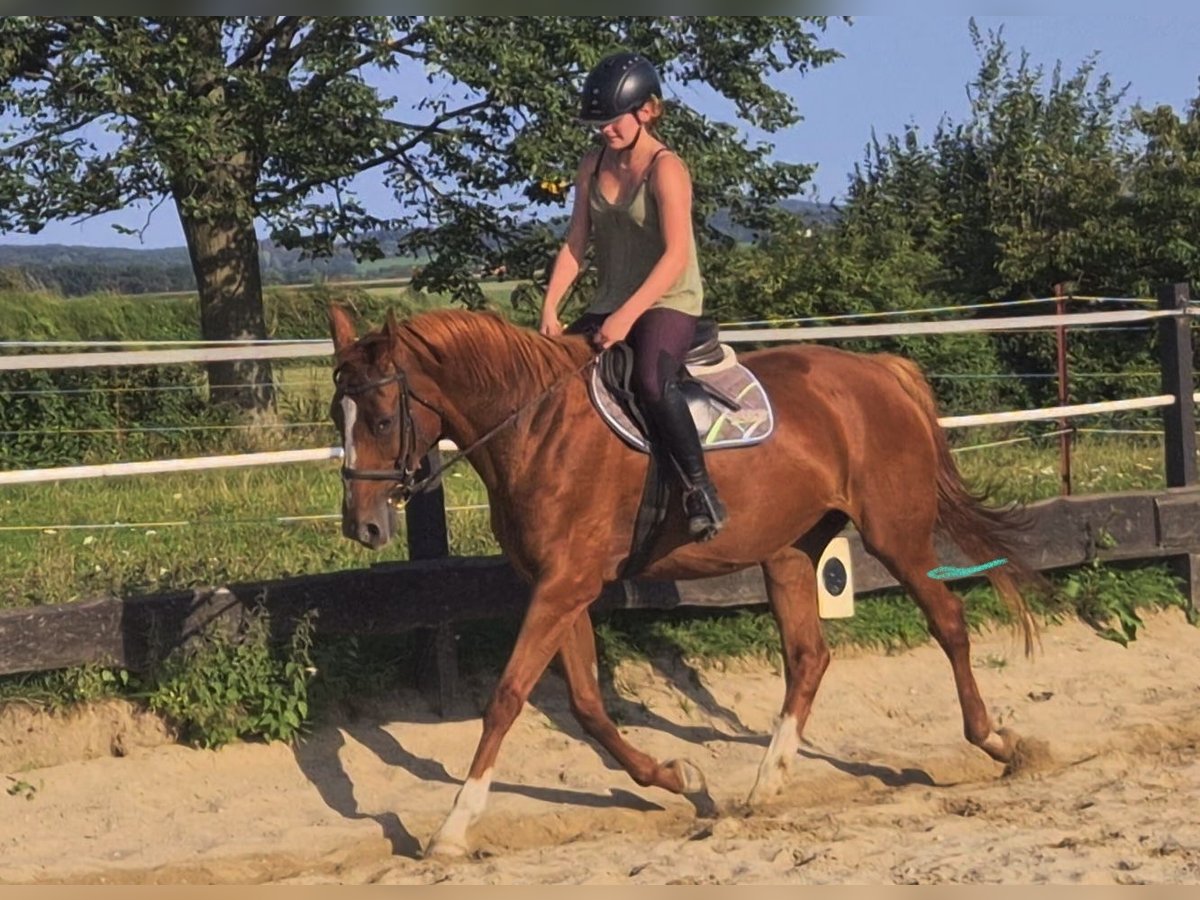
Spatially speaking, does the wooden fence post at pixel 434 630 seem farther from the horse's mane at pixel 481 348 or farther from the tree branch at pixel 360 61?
the tree branch at pixel 360 61

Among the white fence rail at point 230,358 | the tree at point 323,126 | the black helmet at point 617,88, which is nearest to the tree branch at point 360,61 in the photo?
the tree at point 323,126

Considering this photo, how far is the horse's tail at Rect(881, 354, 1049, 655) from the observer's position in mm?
6824

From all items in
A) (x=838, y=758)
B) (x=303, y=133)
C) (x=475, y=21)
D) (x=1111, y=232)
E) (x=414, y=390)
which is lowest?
(x=838, y=758)

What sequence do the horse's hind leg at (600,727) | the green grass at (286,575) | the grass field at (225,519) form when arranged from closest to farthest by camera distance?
the horse's hind leg at (600,727) < the green grass at (286,575) < the grass field at (225,519)

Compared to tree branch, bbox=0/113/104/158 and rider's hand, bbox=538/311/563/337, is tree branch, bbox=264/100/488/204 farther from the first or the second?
rider's hand, bbox=538/311/563/337

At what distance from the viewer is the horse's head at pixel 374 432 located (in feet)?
16.8

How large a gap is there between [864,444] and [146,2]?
9.60 m

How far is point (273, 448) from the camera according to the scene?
12844mm

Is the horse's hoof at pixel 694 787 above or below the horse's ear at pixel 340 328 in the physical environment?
below

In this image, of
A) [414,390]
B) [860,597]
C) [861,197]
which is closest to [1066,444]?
[860,597]

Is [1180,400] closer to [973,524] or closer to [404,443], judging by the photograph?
[973,524]

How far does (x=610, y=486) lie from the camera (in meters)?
5.70

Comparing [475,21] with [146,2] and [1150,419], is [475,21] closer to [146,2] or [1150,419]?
[146,2]

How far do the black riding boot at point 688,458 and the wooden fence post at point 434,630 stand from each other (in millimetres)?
1368
